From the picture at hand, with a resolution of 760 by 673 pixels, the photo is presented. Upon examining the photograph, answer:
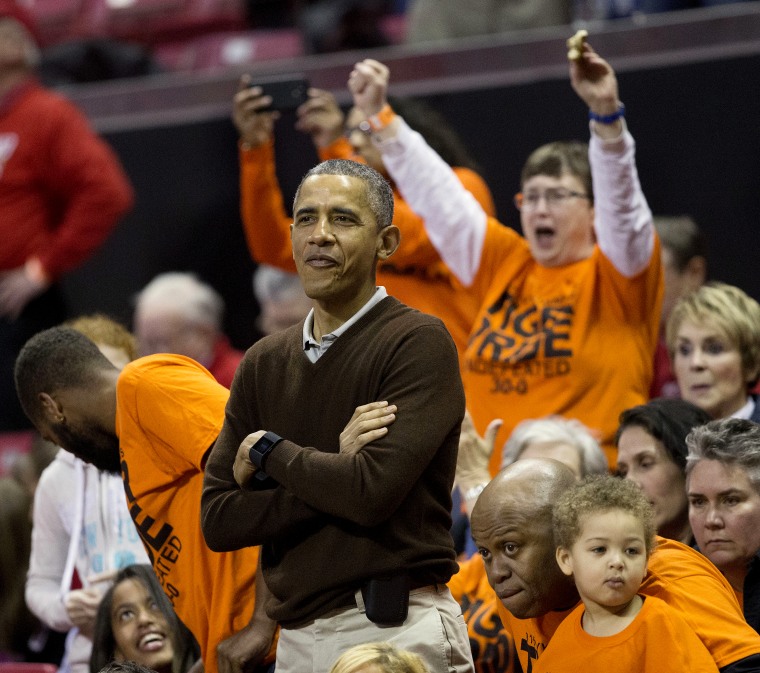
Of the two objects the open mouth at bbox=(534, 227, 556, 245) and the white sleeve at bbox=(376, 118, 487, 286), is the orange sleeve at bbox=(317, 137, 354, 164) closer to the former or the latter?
the white sleeve at bbox=(376, 118, 487, 286)

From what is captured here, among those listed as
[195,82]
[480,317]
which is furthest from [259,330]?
[480,317]

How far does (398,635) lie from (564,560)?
1.28 feet

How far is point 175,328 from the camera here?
5508 millimetres

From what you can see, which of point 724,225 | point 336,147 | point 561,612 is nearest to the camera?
point 561,612

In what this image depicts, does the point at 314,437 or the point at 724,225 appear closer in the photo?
the point at 314,437

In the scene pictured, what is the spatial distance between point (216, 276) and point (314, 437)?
11.7 feet

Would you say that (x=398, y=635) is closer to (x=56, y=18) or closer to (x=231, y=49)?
(x=231, y=49)

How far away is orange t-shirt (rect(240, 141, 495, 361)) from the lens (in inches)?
175

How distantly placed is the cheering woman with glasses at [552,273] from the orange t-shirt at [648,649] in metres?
1.43

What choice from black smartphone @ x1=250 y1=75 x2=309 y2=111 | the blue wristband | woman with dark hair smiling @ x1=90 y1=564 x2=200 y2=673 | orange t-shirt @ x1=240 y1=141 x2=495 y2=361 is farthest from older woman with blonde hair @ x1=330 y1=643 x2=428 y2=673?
black smartphone @ x1=250 y1=75 x2=309 y2=111

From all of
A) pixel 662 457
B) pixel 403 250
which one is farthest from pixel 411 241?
pixel 662 457

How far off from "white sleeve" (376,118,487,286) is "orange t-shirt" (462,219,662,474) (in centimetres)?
25

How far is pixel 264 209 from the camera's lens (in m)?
4.79

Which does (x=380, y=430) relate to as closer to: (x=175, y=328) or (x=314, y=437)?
(x=314, y=437)
